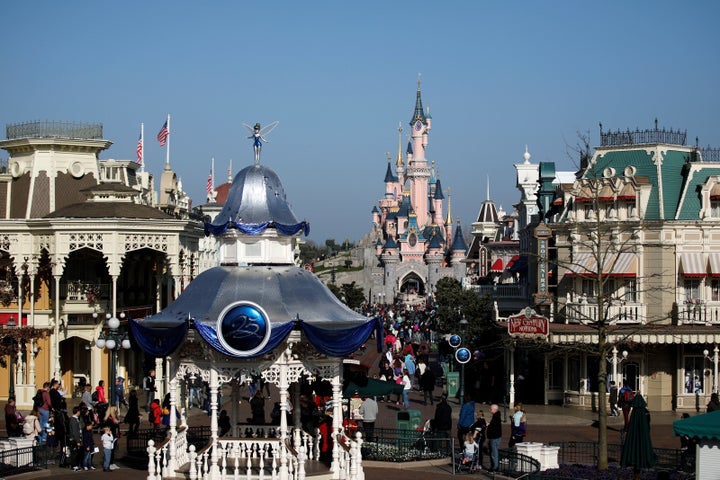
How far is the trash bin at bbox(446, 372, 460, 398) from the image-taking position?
3816 cm

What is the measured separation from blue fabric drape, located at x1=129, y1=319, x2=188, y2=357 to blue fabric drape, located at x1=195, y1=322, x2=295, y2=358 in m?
0.34

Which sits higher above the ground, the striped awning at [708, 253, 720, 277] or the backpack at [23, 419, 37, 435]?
the striped awning at [708, 253, 720, 277]

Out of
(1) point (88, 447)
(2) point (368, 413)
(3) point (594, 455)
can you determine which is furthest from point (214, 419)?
(3) point (594, 455)

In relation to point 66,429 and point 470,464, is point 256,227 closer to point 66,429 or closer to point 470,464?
point 470,464

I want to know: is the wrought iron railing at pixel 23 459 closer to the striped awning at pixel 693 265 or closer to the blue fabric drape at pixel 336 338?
the blue fabric drape at pixel 336 338

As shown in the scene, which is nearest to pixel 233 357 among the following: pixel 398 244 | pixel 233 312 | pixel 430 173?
pixel 233 312

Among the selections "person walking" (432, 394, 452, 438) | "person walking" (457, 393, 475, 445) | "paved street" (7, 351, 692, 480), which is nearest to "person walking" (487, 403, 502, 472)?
"paved street" (7, 351, 692, 480)

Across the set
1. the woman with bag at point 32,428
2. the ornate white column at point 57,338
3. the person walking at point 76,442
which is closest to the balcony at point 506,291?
the ornate white column at point 57,338

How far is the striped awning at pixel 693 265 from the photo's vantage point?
3481 centimetres

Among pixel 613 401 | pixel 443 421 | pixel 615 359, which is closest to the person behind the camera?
pixel 443 421

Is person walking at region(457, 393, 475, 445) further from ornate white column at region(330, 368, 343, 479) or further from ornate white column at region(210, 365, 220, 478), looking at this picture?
ornate white column at region(210, 365, 220, 478)

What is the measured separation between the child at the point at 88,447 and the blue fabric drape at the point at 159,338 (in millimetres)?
3532

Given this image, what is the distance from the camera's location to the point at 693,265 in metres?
35.0

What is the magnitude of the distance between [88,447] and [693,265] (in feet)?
62.1
